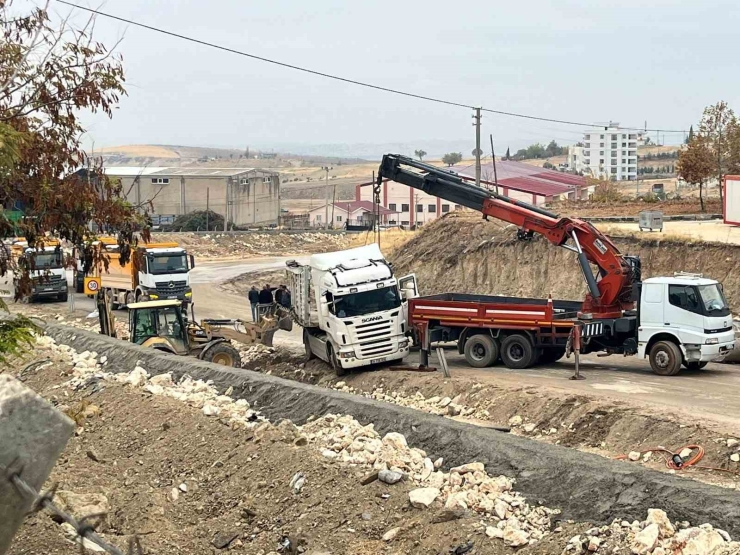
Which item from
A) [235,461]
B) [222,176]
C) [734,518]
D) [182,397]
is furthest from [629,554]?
[222,176]

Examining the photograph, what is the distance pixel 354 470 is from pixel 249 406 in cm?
566

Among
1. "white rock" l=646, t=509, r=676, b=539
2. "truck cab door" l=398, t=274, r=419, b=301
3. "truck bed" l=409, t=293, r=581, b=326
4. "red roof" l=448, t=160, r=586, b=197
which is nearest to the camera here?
"white rock" l=646, t=509, r=676, b=539

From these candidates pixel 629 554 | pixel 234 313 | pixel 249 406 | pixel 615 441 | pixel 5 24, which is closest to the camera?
pixel 629 554

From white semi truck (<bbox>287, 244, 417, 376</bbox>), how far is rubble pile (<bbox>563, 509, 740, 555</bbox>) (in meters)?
13.0

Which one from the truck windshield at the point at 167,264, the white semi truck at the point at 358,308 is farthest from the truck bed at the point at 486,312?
the truck windshield at the point at 167,264

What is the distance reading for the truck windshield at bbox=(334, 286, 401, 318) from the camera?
23109 millimetres

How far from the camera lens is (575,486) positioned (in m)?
11.7

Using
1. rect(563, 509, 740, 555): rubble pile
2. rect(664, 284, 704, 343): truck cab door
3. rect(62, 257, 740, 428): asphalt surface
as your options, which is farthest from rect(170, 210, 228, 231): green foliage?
rect(563, 509, 740, 555): rubble pile

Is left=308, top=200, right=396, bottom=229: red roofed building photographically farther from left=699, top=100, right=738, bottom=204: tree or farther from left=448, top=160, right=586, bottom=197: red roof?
left=699, top=100, right=738, bottom=204: tree

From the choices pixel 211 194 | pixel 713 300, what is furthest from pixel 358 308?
pixel 211 194

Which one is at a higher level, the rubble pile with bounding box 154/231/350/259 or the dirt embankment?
the dirt embankment

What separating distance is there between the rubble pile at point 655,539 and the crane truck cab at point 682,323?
12.1m

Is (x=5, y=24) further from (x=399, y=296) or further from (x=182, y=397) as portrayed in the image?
(x=399, y=296)

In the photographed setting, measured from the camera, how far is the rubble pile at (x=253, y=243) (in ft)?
239
